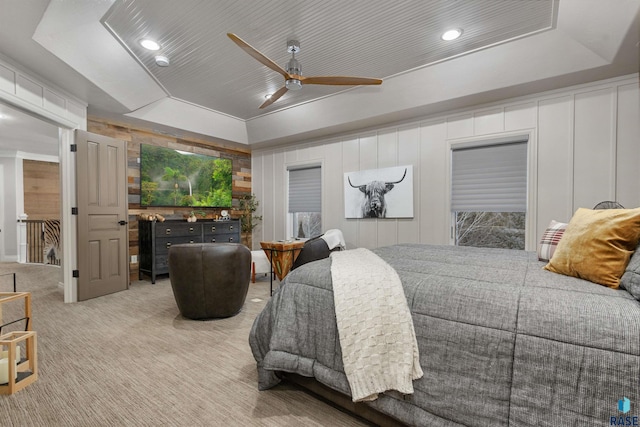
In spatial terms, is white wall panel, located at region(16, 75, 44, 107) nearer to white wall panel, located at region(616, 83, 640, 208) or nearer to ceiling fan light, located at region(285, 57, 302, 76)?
ceiling fan light, located at region(285, 57, 302, 76)

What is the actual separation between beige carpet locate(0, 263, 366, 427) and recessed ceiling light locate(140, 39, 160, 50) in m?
2.84

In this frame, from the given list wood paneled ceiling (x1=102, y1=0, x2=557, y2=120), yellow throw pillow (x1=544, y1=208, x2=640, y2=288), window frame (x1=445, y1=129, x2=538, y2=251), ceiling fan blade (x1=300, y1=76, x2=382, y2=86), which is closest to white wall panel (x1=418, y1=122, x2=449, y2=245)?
window frame (x1=445, y1=129, x2=538, y2=251)

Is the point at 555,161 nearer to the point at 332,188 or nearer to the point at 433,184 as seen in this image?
the point at 433,184

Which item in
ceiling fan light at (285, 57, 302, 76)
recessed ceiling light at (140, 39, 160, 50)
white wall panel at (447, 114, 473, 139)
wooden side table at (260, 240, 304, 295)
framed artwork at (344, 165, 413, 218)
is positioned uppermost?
recessed ceiling light at (140, 39, 160, 50)

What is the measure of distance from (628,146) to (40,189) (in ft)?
36.5

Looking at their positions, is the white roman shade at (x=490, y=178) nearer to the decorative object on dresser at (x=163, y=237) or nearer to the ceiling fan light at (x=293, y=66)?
the ceiling fan light at (x=293, y=66)

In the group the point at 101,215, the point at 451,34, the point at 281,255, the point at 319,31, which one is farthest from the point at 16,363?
the point at 451,34

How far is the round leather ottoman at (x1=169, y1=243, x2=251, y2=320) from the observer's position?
9.41 ft

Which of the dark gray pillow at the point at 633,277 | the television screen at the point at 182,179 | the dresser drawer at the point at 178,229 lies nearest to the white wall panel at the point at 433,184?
the dark gray pillow at the point at 633,277

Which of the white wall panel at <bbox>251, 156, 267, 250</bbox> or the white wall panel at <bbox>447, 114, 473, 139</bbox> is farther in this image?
the white wall panel at <bbox>251, 156, 267, 250</bbox>

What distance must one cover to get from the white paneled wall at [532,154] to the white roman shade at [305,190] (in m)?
0.24

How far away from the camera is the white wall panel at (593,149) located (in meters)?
3.13

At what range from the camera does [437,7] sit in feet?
8.48

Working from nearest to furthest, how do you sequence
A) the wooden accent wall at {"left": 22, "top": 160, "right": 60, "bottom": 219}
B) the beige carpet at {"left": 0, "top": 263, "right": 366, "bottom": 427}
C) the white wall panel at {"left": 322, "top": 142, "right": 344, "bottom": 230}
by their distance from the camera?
1. the beige carpet at {"left": 0, "top": 263, "right": 366, "bottom": 427}
2. the white wall panel at {"left": 322, "top": 142, "right": 344, "bottom": 230}
3. the wooden accent wall at {"left": 22, "top": 160, "right": 60, "bottom": 219}
